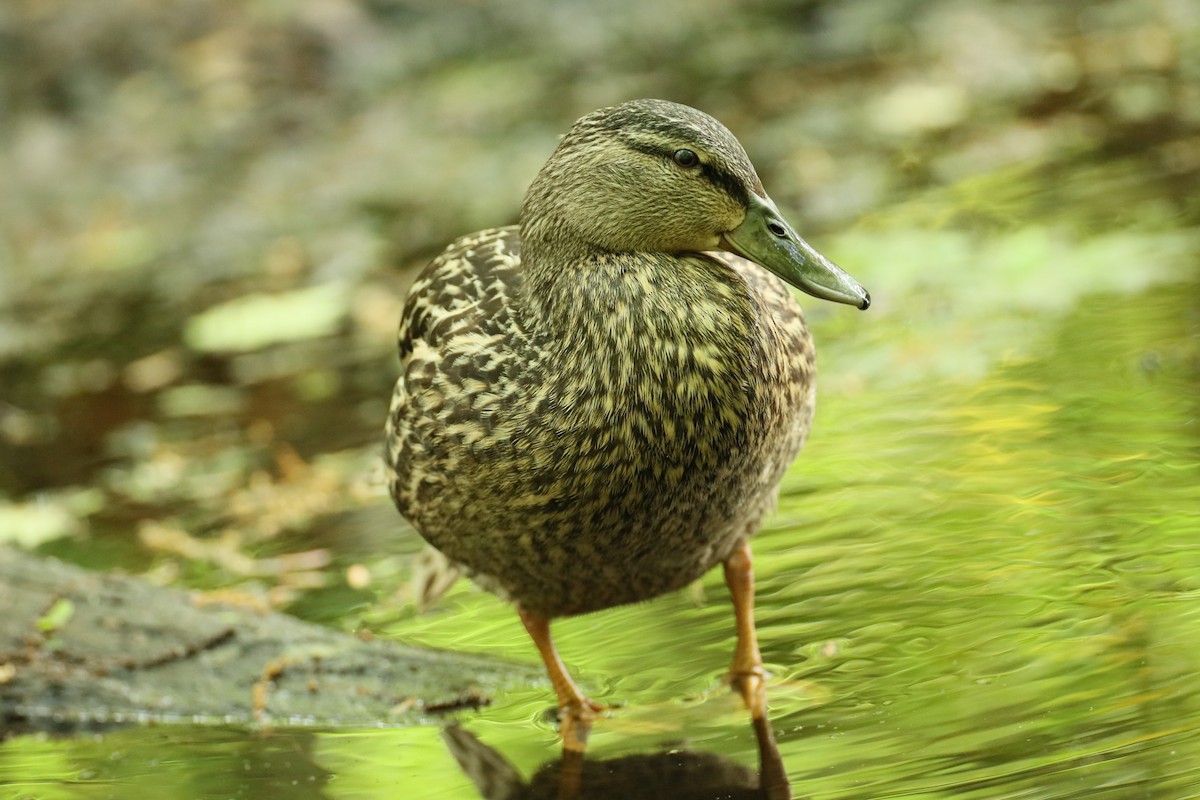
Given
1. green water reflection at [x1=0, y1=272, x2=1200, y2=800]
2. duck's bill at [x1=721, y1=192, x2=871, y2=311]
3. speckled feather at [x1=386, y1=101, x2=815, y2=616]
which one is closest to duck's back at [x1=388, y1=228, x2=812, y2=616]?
speckled feather at [x1=386, y1=101, x2=815, y2=616]

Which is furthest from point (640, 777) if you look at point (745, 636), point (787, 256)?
point (787, 256)

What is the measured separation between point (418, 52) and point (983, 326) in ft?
20.7

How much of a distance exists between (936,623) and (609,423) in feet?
→ 3.14

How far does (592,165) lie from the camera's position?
3867 millimetres

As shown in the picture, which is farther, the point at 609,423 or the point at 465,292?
the point at 465,292

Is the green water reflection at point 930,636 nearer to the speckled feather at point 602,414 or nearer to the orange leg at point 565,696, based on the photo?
the orange leg at point 565,696

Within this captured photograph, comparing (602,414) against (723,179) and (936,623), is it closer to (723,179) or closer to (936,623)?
(723,179)

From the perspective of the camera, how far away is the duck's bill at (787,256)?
3.68 metres

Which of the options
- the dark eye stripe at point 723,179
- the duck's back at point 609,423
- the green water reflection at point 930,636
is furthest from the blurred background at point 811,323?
the dark eye stripe at point 723,179

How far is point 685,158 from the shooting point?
148 inches

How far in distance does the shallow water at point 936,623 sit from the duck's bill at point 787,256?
34.1 inches

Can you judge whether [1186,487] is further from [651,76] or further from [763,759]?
[651,76]

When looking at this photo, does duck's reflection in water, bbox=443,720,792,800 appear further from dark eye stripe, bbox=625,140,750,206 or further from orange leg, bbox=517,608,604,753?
dark eye stripe, bbox=625,140,750,206

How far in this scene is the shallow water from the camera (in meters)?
3.39
